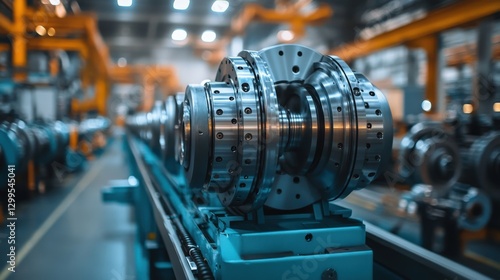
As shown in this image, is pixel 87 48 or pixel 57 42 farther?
pixel 87 48

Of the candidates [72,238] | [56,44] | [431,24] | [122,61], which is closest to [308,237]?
→ [72,238]

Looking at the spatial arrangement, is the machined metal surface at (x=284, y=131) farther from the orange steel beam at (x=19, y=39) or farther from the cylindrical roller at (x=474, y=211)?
the orange steel beam at (x=19, y=39)

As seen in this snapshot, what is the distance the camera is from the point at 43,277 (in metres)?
2.77

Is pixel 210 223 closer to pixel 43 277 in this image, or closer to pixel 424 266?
pixel 424 266

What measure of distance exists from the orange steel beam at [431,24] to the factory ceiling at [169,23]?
1757 mm

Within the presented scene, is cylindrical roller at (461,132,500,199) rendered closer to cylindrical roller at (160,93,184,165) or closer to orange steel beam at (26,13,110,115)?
cylindrical roller at (160,93,184,165)

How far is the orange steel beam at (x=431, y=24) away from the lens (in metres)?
4.51

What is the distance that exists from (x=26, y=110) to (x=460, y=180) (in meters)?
5.80

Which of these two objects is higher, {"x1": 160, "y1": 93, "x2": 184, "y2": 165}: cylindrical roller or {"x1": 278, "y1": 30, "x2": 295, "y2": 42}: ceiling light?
{"x1": 278, "y1": 30, "x2": 295, "y2": 42}: ceiling light

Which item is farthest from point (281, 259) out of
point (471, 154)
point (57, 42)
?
point (57, 42)

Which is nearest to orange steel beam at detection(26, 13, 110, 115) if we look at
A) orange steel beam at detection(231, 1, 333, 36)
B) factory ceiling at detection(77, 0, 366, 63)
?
factory ceiling at detection(77, 0, 366, 63)

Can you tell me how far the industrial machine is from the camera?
1.25 meters

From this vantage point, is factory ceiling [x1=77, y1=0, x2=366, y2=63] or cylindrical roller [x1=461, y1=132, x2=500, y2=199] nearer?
cylindrical roller [x1=461, y1=132, x2=500, y2=199]

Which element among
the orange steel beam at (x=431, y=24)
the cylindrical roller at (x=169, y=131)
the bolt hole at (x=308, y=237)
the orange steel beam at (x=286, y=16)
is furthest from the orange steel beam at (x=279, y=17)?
the bolt hole at (x=308, y=237)
